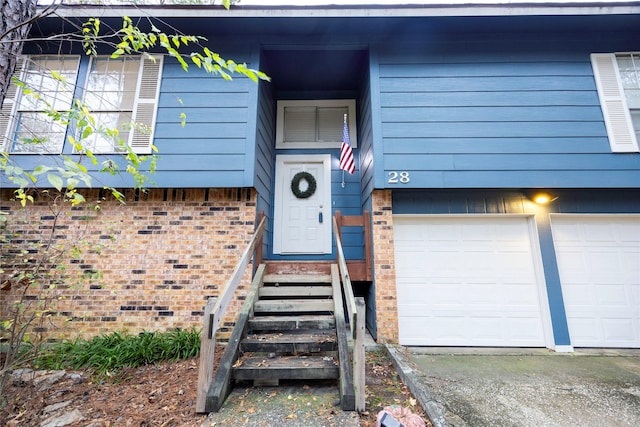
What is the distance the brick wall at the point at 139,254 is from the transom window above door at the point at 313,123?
1.95 m

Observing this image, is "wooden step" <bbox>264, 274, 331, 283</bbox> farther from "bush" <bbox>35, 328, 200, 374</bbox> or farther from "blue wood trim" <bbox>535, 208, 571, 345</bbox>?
"blue wood trim" <bbox>535, 208, 571, 345</bbox>

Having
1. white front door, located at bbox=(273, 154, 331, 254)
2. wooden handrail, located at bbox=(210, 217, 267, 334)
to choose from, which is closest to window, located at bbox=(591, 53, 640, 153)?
white front door, located at bbox=(273, 154, 331, 254)

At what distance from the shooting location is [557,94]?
4.25 m

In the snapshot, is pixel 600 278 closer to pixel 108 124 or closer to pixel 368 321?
pixel 368 321

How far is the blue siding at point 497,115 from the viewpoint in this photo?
406cm

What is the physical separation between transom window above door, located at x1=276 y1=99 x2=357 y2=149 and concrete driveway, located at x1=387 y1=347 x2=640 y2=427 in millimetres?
3880

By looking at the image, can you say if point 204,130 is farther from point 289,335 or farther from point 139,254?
point 289,335

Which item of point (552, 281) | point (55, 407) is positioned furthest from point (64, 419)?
point (552, 281)

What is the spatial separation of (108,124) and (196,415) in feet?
13.9

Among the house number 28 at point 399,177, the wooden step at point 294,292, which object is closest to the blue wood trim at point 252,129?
the wooden step at point 294,292

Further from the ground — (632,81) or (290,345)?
(632,81)

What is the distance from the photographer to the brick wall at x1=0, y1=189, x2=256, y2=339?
3.85 metres

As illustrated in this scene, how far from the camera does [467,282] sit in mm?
4195

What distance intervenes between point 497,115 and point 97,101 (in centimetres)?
613
